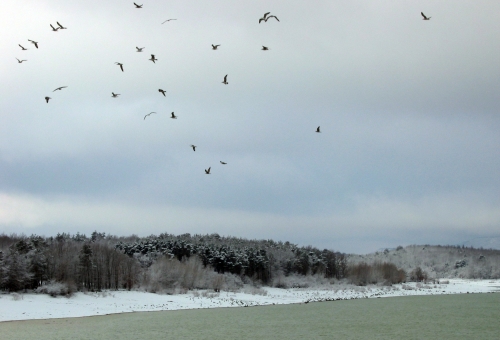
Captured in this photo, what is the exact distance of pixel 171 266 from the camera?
99.3 meters

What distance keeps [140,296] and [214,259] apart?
3769 cm

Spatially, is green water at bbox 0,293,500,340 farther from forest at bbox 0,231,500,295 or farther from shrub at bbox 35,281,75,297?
forest at bbox 0,231,500,295

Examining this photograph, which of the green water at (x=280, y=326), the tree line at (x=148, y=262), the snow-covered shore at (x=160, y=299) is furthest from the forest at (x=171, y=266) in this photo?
the green water at (x=280, y=326)

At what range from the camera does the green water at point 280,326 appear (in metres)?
44.2

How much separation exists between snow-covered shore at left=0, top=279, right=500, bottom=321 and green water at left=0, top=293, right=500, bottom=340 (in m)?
4.97

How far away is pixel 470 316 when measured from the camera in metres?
57.3

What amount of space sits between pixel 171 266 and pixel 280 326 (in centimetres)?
5093

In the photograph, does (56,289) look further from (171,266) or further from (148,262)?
(148,262)

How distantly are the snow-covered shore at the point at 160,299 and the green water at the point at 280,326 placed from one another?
196 inches

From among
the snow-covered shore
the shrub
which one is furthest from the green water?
the shrub

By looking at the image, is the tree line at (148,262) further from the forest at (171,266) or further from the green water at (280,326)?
the green water at (280,326)

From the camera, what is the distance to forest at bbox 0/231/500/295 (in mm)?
73625

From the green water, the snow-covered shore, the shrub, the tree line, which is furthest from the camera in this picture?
the tree line

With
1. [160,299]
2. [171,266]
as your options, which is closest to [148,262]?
[171,266]
